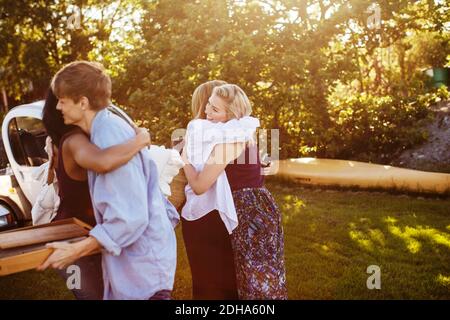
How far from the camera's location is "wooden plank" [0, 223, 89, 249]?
→ 6.89ft

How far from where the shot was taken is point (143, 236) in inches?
85.8

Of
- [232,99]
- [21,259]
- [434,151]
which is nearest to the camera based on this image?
[21,259]

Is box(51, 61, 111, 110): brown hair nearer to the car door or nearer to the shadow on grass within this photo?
the shadow on grass

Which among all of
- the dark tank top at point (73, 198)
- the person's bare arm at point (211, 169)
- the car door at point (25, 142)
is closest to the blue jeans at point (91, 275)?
the dark tank top at point (73, 198)

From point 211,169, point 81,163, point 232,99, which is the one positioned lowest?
point 211,169

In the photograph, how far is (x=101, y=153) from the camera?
2051mm

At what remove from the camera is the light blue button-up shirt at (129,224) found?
6.71 ft

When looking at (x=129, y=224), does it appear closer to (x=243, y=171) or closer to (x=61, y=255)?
(x=61, y=255)

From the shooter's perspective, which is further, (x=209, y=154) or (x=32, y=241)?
(x=209, y=154)

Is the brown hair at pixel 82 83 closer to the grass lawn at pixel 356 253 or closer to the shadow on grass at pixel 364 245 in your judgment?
the grass lawn at pixel 356 253

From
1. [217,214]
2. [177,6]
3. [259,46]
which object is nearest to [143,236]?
[217,214]

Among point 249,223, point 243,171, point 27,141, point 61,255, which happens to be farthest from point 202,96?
point 27,141

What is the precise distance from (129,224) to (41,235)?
45 cm

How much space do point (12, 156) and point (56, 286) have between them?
2.38 metres
